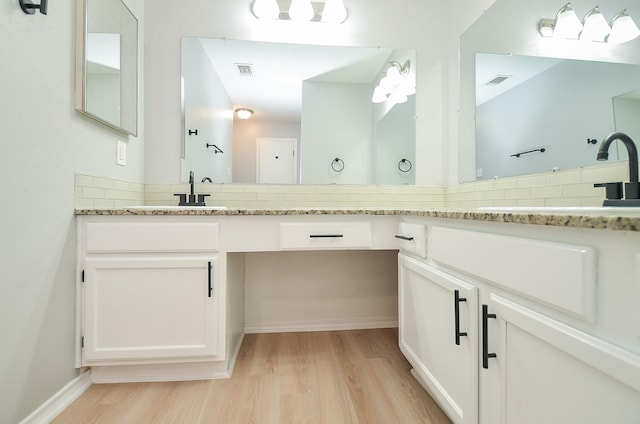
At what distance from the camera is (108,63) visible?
4.81 ft

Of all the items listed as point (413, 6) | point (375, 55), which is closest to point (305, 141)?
point (375, 55)

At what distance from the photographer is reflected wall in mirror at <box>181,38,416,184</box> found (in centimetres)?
195

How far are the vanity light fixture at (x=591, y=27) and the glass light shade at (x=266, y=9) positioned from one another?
147 centimetres

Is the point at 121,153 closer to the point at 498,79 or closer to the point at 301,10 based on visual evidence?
the point at 301,10

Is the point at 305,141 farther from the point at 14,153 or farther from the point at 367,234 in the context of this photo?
the point at 14,153

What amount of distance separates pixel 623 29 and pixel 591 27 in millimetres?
141

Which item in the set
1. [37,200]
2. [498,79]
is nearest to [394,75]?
[498,79]

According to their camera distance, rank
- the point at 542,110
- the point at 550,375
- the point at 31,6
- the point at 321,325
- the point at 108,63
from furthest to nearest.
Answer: the point at 321,325 < the point at 108,63 < the point at 542,110 < the point at 31,6 < the point at 550,375

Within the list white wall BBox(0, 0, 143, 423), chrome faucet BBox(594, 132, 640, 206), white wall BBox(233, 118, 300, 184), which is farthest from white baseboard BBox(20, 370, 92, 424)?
chrome faucet BBox(594, 132, 640, 206)

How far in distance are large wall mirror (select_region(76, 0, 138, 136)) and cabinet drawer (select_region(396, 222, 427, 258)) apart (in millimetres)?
1502

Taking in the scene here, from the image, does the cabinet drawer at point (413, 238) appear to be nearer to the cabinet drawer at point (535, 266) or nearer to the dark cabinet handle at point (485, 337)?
the cabinet drawer at point (535, 266)

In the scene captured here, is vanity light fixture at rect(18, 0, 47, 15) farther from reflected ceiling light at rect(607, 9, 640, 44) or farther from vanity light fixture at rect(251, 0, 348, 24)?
reflected ceiling light at rect(607, 9, 640, 44)

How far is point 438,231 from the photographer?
110cm

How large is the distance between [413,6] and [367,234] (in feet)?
5.62
